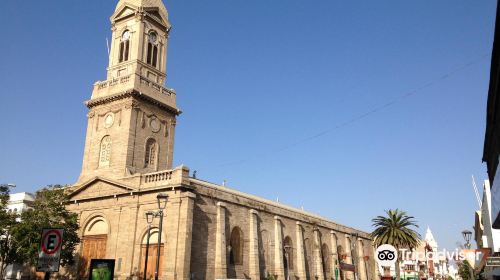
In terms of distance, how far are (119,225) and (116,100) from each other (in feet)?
41.7

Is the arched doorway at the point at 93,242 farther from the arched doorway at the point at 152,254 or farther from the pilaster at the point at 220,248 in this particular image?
the pilaster at the point at 220,248

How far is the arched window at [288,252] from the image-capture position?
48688mm

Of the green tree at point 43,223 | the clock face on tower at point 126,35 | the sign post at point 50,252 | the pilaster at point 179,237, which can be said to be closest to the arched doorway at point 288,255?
the pilaster at point 179,237

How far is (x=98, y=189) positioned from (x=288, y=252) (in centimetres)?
2096

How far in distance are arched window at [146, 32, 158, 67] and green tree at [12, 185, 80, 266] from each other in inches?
645

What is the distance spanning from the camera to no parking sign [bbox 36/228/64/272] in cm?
1265

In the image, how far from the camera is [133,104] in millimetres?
43906

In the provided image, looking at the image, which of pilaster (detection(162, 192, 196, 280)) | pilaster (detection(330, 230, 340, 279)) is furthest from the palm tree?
pilaster (detection(162, 192, 196, 280))

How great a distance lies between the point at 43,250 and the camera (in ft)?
42.5

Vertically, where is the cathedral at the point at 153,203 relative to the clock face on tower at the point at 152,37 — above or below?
below

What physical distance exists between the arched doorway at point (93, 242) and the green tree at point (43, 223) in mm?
1916

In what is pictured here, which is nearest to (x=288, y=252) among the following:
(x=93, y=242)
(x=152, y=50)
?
(x=93, y=242)

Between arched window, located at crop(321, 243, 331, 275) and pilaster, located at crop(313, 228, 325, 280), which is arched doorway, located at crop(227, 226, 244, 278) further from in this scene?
arched window, located at crop(321, 243, 331, 275)

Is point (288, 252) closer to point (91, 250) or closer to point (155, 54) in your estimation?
point (91, 250)
